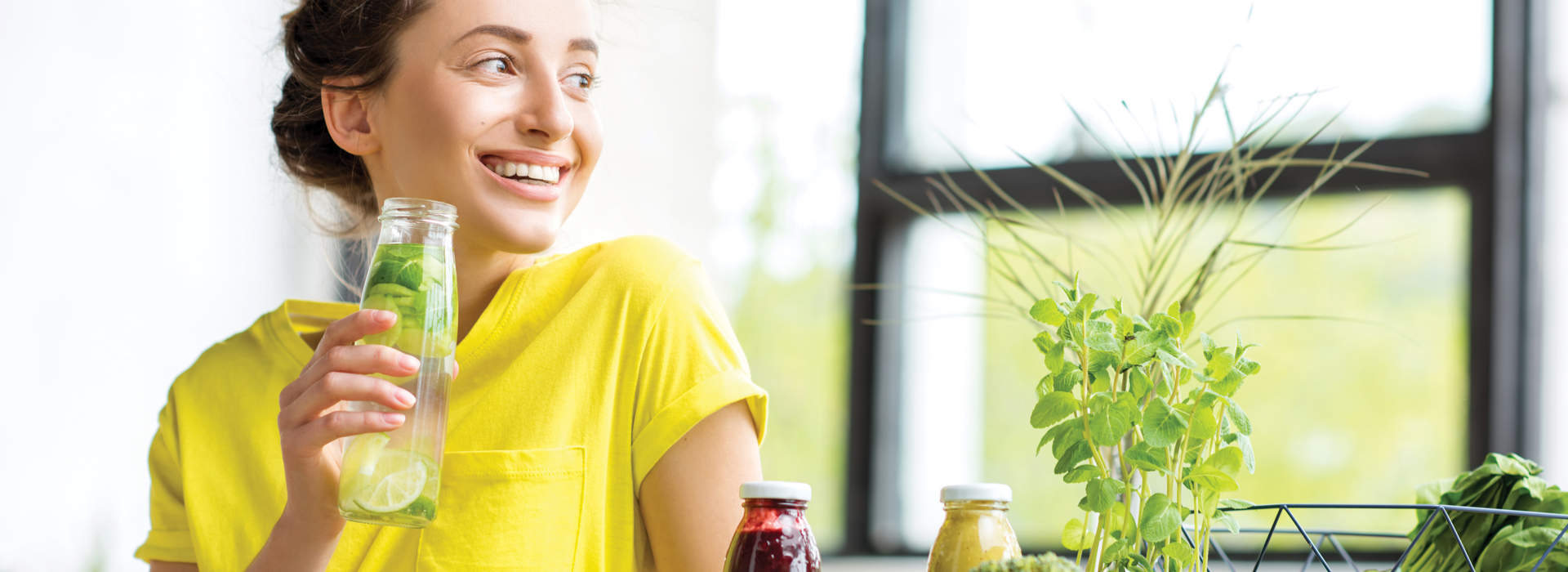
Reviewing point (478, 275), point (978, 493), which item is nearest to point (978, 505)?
point (978, 493)

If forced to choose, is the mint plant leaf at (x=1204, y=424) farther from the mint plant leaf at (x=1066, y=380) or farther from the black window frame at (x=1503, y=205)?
the black window frame at (x=1503, y=205)

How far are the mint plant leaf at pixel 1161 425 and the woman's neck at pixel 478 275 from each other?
63 cm

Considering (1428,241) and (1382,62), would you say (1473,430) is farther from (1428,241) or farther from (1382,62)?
(1382,62)

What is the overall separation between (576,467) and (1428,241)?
6.28ft

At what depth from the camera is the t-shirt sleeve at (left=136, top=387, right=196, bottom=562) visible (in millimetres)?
1125

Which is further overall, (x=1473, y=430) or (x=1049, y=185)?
(x=1049, y=185)

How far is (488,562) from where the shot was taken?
0.92 metres

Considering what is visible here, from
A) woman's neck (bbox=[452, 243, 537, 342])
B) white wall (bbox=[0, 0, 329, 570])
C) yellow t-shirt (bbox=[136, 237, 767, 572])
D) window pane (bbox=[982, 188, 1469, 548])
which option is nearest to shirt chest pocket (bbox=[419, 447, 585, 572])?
yellow t-shirt (bbox=[136, 237, 767, 572])

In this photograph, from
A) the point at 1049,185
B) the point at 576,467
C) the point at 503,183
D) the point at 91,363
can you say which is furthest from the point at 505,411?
the point at 1049,185

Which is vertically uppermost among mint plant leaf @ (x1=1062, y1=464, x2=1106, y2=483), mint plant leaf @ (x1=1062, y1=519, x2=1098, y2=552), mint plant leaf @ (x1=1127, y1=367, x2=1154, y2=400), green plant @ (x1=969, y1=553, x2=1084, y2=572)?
mint plant leaf @ (x1=1127, y1=367, x2=1154, y2=400)

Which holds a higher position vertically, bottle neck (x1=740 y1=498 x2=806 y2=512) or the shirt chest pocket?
bottle neck (x1=740 y1=498 x2=806 y2=512)

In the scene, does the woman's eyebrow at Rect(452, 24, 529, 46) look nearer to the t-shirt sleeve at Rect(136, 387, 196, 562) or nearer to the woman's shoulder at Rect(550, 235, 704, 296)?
the woman's shoulder at Rect(550, 235, 704, 296)

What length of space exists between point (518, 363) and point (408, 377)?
291mm

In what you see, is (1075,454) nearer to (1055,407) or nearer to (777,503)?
(1055,407)
